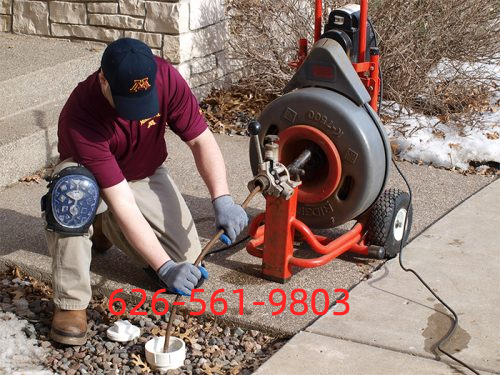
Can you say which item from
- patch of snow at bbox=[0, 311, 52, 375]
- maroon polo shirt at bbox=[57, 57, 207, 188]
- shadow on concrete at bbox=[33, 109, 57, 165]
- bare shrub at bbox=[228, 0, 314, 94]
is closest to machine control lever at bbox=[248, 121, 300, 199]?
maroon polo shirt at bbox=[57, 57, 207, 188]

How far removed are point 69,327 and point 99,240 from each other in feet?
2.60

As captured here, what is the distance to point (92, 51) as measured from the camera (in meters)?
6.43

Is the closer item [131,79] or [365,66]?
[131,79]

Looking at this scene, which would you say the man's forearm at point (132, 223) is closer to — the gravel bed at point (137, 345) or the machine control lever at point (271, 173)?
the gravel bed at point (137, 345)

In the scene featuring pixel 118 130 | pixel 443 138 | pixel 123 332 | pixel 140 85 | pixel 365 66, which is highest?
pixel 140 85

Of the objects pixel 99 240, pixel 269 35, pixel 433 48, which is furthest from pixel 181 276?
pixel 433 48

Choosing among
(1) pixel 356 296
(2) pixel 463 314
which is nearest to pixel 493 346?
(2) pixel 463 314

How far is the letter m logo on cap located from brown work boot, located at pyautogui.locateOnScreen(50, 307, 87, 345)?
0.93 metres

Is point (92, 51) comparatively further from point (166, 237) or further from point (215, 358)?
point (215, 358)

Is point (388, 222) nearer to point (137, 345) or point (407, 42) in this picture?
point (137, 345)

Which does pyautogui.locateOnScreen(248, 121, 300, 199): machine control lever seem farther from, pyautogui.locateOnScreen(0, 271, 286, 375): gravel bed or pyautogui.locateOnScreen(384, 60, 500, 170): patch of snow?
pyautogui.locateOnScreen(384, 60, 500, 170): patch of snow

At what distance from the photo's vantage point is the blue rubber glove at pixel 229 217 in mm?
3742

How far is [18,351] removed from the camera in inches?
140

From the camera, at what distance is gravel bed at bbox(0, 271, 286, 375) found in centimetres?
347
